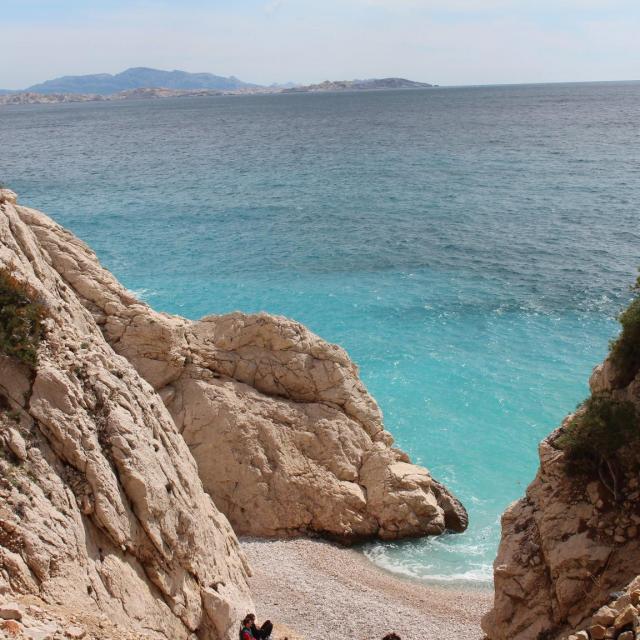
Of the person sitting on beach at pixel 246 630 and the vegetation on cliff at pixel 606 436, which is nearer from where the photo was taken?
the vegetation on cliff at pixel 606 436

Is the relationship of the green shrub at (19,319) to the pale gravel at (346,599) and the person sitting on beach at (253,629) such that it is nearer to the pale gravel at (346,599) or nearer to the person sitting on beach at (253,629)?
the person sitting on beach at (253,629)

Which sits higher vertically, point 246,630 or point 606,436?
point 606,436

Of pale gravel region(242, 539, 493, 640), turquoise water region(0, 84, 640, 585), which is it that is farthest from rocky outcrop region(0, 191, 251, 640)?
turquoise water region(0, 84, 640, 585)

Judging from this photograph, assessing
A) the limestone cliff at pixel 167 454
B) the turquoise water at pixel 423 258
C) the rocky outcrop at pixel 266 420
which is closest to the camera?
the limestone cliff at pixel 167 454

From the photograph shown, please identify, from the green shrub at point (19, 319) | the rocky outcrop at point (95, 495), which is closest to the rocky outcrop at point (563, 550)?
the rocky outcrop at point (95, 495)

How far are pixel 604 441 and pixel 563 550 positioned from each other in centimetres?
273

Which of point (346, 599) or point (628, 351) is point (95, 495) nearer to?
point (346, 599)

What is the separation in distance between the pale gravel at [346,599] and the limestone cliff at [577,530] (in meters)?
4.60

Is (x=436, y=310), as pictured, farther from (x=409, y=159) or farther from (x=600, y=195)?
(x=409, y=159)

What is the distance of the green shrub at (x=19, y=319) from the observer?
559 inches

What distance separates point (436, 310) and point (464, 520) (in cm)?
2183

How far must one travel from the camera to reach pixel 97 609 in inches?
481

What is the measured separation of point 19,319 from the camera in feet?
47.5

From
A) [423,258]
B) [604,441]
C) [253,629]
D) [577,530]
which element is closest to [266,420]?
[253,629]
